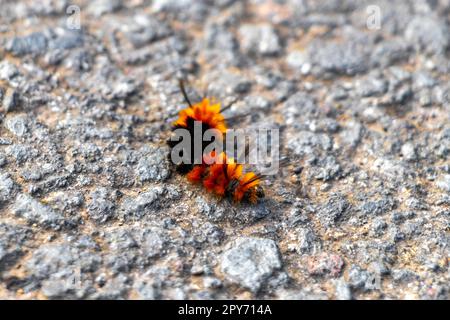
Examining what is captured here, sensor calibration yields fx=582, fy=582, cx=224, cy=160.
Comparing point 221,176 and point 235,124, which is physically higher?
point 235,124

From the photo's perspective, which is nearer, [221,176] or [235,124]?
[221,176]

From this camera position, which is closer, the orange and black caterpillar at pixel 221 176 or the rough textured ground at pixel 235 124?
the rough textured ground at pixel 235 124

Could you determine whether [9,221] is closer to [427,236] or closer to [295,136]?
[295,136]

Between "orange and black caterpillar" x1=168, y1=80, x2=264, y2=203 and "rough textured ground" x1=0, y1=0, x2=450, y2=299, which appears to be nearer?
"rough textured ground" x1=0, y1=0, x2=450, y2=299
